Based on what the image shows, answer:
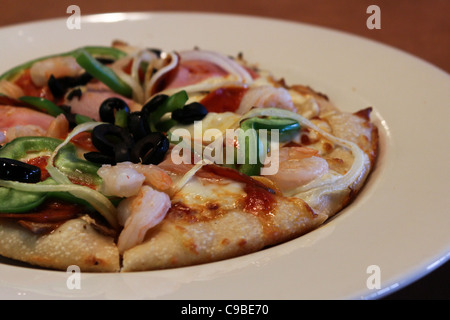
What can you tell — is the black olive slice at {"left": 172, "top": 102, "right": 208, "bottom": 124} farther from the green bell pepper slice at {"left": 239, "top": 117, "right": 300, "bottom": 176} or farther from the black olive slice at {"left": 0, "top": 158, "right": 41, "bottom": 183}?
the black olive slice at {"left": 0, "top": 158, "right": 41, "bottom": 183}

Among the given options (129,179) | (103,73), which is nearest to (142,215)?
(129,179)

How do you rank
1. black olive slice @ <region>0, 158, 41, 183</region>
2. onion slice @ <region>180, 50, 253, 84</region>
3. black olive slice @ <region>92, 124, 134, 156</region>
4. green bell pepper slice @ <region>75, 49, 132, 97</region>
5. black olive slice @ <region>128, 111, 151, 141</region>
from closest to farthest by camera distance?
1. black olive slice @ <region>0, 158, 41, 183</region>
2. black olive slice @ <region>92, 124, 134, 156</region>
3. black olive slice @ <region>128, 111, 151, 141</region>
4. green bell pepper slice @ <region>75, 49, 132, 97</region>
5. onion slice @ <region>180, 50, 253, 84</region>

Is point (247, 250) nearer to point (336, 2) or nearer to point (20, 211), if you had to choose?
point (20, 211)

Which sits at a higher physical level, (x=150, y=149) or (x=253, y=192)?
(x=150, y=149)

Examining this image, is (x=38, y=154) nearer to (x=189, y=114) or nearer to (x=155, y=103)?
(x=155, y=103)

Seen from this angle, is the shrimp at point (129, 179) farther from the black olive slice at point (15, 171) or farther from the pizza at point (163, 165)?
the black olive slice at point (15, 171)

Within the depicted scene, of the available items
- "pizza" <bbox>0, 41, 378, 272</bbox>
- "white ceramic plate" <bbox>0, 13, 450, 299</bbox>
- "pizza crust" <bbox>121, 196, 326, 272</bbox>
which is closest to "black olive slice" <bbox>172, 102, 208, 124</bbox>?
"pizza" <bbox>0, 41, 378, 272</bbox>
